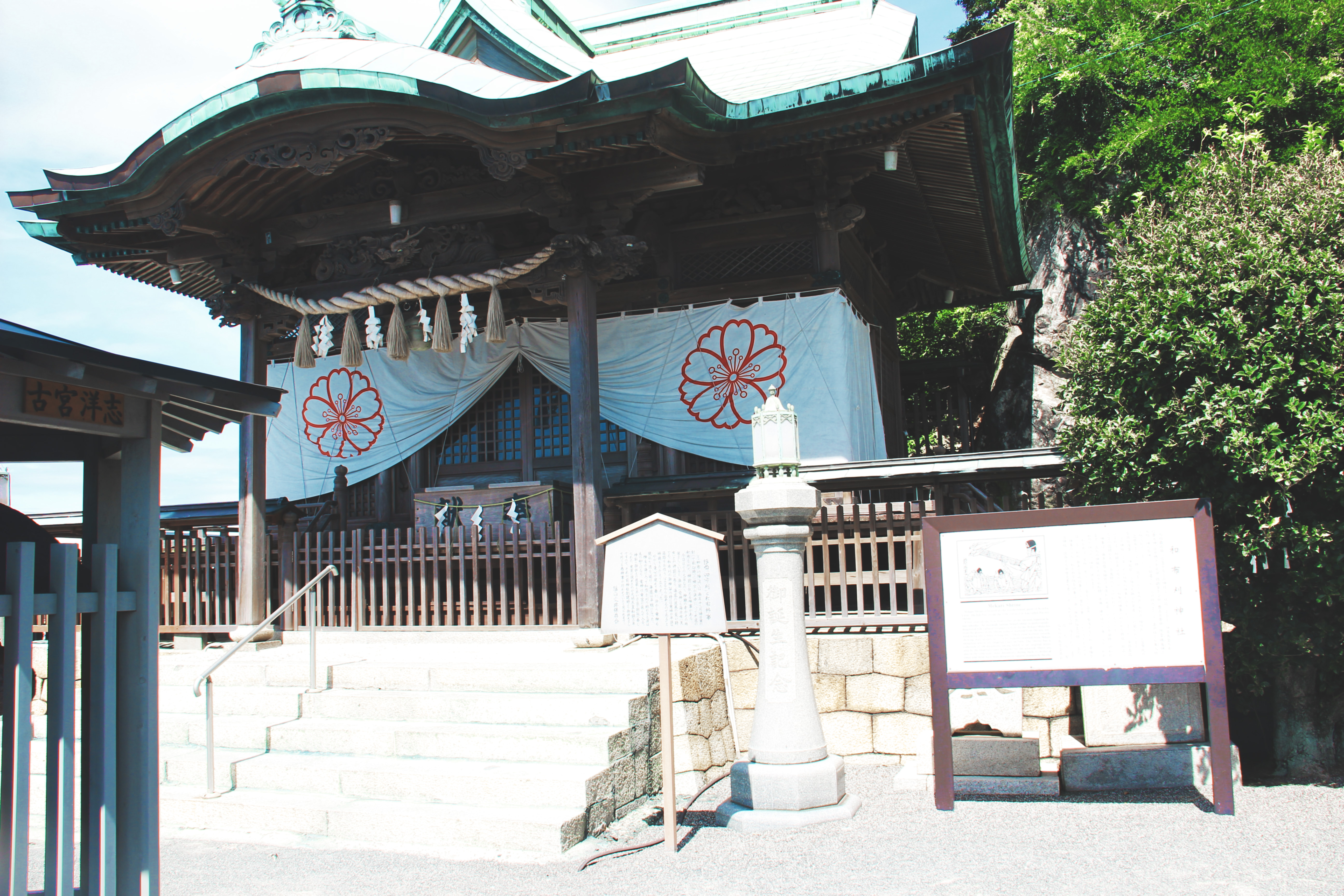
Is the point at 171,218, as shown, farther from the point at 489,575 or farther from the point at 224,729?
the point at 224,729

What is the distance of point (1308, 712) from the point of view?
6578mm

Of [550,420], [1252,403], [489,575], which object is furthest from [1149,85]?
[489,575]

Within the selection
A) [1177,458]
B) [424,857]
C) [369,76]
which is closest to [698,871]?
[424,857]

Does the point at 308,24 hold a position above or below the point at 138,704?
above

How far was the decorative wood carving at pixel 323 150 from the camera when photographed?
7812mm

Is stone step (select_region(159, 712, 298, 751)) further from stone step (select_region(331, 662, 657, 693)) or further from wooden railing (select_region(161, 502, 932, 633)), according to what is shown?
wooden railing (select_region(161, 502, 932, 633))

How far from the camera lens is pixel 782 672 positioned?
225 inches

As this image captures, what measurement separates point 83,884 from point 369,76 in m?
6.21

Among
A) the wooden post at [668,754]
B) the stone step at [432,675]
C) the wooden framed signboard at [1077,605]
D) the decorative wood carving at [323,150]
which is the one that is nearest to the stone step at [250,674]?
the stone step at [432,675]

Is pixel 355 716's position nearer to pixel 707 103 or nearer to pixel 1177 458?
pixel 707 103

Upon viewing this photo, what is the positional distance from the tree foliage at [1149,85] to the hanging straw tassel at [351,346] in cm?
1062

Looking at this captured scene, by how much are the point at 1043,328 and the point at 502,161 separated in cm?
1273

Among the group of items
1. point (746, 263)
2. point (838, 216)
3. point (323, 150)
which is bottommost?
point (746, 263)

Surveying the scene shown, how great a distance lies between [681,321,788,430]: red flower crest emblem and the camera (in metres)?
9.27
